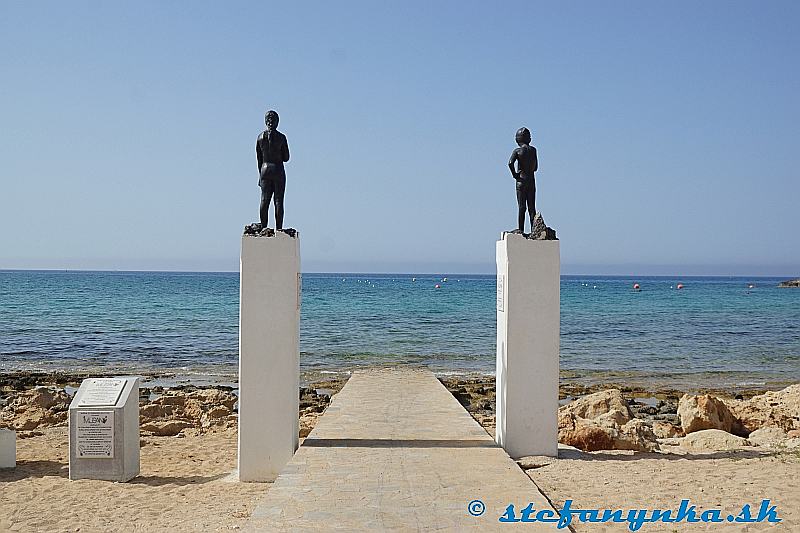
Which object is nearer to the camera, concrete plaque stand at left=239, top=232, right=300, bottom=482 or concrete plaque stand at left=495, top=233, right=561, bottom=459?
concrete plaque stand at left=239, top=232, right=300, bottom=482

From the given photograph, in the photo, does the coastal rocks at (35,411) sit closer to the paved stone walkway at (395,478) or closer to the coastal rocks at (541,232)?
the paved stone walkway at (395,478)

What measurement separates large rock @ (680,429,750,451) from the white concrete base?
28.1 ft

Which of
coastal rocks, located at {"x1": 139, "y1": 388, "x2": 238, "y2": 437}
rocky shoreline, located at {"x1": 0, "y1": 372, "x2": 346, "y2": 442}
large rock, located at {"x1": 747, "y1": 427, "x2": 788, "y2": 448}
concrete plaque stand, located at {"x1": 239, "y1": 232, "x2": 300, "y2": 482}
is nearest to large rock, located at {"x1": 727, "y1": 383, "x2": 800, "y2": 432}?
large rock, located at {"x1": 747, "y1": 427, "x2": 788, "y2": 448}

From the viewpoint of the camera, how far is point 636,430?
11078 mm

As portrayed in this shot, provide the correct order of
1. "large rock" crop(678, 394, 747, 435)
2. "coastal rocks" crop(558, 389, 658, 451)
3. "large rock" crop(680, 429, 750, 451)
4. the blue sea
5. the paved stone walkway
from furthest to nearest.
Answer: the blue sea, "large rock" crop(678, 394, 747, 435), "coastal rocks" crop(558, 389, 658, 451), "large rock" crop(680, 429, 750, 451), the paved stone walkway

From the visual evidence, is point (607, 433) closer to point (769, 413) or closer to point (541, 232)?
point (541, 232)

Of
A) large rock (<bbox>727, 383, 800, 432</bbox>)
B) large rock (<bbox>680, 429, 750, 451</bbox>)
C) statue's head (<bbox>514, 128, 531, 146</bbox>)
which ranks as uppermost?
statue's head (<bbox>514, 128, 531, 146</bbox>)

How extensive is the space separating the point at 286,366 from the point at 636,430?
4953mm

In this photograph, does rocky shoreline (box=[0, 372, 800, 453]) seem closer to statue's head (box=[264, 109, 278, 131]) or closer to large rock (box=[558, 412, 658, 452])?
large rock (box=[558, 412, 658, 452])

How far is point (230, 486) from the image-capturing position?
884cm

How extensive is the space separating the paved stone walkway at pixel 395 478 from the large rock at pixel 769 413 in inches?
191

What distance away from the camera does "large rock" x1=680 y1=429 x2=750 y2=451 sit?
1073 cm

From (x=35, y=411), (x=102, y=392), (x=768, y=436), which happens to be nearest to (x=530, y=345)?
(x=768, y=436)

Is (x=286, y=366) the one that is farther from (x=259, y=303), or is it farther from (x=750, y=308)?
(x=750, y=308)
